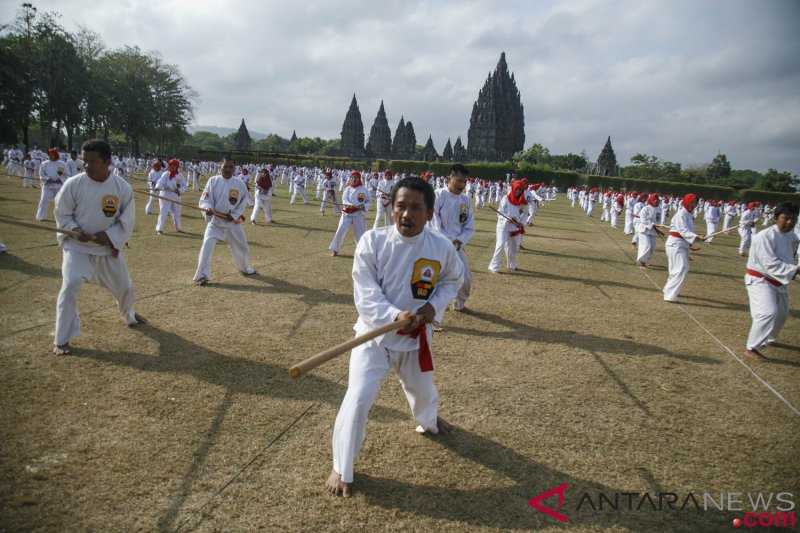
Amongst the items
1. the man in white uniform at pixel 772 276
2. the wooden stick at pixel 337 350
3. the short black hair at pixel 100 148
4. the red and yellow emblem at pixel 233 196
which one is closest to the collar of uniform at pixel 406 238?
the wooden stick at pixel 337 350

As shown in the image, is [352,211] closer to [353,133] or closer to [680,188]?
[680,188]

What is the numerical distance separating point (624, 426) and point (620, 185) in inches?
2726

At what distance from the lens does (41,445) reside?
328 cm

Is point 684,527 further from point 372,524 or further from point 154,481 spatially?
point 154,481

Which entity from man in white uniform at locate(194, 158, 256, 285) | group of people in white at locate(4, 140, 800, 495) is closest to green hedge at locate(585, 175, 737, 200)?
group of people in white at locate(4, 140, 800, 495)

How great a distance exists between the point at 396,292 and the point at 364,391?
0.74m

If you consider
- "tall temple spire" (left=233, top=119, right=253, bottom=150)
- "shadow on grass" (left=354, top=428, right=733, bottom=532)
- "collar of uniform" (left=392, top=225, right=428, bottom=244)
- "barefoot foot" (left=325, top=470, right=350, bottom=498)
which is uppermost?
"tall temple spire" (left=233, top=119, right=253, bottom=150)

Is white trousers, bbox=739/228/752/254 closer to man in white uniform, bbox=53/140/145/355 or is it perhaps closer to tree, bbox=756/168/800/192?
man in white uniform, bbox=53/140/145/355

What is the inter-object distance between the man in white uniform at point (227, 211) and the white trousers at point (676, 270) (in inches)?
329

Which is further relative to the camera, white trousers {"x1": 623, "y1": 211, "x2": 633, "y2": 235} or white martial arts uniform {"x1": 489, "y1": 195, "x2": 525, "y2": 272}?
white trousers {"x1": 623, "y1": 211, "x2": 633, "y2": 235}

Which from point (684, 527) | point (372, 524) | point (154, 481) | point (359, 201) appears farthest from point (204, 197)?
point (684, 527)

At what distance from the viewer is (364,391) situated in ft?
9.73

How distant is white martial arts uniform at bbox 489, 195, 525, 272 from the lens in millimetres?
10641

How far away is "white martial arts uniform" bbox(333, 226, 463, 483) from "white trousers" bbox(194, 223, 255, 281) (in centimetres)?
547
